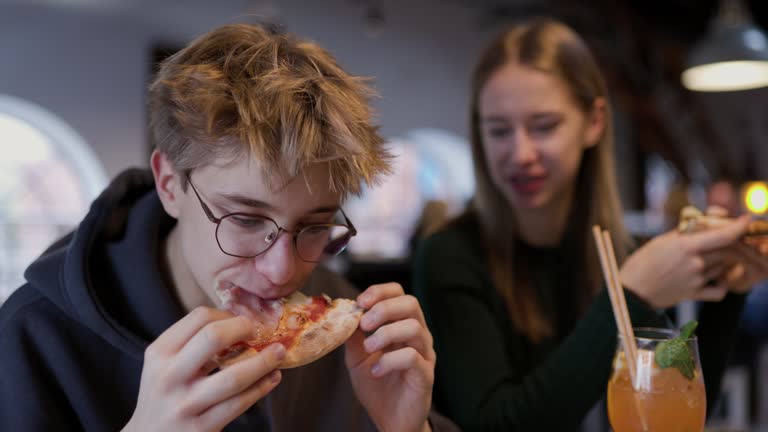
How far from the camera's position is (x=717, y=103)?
44.7ft

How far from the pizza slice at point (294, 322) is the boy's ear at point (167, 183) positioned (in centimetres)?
20

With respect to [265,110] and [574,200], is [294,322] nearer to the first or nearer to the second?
[265,110]

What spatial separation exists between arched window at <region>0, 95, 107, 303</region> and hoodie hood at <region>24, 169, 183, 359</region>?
18.9ft

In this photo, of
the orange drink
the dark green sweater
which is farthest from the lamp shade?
the orange drink

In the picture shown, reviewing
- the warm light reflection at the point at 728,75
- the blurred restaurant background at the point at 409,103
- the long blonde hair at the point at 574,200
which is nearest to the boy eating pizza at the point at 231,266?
the long blonde hair at the point at 574,200

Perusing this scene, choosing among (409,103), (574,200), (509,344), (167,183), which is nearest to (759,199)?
(574,200)

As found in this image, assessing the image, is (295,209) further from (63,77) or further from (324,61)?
(63,77)

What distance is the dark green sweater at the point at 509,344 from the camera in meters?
1.51

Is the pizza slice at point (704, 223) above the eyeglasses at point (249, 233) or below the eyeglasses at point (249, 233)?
below

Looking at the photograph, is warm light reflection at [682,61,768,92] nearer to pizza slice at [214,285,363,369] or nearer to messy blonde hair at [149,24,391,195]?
messy blonde hair at [149,24,391,195]

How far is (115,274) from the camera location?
1.34 metres

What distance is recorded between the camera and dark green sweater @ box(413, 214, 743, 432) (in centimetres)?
151

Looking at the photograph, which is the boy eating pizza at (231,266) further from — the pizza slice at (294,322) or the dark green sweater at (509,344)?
the dark green sweater at (509,344)

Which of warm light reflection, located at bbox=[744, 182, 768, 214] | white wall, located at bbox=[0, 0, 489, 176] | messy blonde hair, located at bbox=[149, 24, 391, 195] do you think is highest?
white wall, located at bbox=[0, 0, 489, 176]
